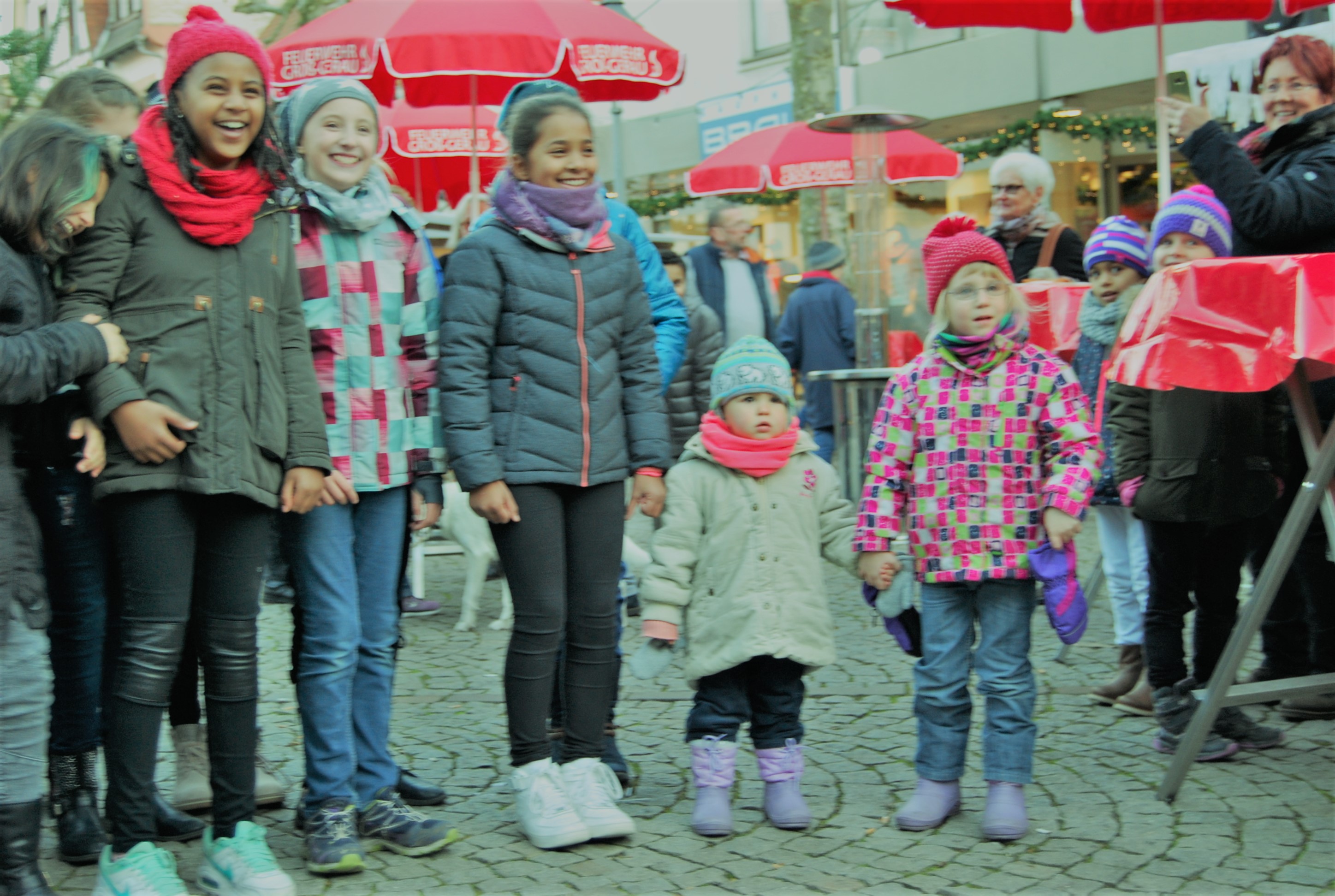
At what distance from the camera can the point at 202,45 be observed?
3037 millimetres

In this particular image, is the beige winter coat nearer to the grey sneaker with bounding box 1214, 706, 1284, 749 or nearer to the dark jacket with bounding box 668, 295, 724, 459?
the grey sneaker with bounding box 1214, 706, 1284, 749

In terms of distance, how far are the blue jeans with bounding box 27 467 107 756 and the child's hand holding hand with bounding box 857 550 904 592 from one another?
2032 millimetres

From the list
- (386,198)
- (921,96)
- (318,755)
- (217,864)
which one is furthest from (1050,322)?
(921,96)

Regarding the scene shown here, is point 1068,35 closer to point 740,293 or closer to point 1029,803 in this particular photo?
point 740,293

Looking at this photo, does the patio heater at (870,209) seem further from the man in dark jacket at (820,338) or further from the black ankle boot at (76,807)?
the black ankle boot at (76,807)

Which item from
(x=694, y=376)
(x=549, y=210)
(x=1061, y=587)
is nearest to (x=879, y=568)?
(x=1061, y=587)

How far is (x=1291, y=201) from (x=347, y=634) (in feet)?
9.69

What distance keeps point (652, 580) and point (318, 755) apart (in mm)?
995

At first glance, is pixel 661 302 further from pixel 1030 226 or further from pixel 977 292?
pixel 1030 226

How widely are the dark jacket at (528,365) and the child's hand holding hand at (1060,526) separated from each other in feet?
3.78

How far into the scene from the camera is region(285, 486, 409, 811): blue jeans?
3299 mm

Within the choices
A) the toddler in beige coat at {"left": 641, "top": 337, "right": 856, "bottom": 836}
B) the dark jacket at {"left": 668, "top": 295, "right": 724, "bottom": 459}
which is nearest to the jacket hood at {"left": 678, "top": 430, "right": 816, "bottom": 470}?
the toddler in beige coat at {"left": 641, "top": 337, "right": 856, "bottom": 836}

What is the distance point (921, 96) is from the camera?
16688mm

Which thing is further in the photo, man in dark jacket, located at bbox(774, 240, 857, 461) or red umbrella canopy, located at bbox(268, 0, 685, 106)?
man in dark jacket, located at bbox(774, 240, 857, 461)
